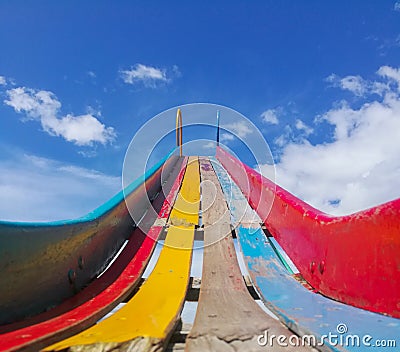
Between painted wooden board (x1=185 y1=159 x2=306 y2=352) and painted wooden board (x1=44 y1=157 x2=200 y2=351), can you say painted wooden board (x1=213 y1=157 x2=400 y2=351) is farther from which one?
painted wooden board (x1=44 y1=157 x2=200 y2=351)

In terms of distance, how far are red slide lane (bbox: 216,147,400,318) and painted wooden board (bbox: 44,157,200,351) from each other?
2.10 ft

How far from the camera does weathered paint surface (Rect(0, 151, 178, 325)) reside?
129 centimetres

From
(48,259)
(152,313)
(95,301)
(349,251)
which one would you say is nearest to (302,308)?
(349,251)

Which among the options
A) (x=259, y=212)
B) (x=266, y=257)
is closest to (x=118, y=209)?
(x=266, y=257)

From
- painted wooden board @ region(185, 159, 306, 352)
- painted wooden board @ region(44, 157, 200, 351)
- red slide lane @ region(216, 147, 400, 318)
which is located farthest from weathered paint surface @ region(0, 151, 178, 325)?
red slide lane @ region(216, 147, 400, 318)

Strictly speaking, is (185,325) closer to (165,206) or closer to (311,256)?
(311,256)

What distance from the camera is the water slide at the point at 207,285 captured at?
1.16 meters

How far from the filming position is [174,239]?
2.60m

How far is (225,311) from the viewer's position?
1452 mm

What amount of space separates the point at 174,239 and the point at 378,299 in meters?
1.51

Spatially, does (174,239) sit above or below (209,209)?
below

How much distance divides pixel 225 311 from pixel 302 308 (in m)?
0.32

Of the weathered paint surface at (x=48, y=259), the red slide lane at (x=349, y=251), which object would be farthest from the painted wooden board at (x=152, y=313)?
the red slide lane at (x=349, y=251)

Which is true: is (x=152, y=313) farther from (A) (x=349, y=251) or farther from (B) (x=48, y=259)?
(A) (x=349, y=251)
